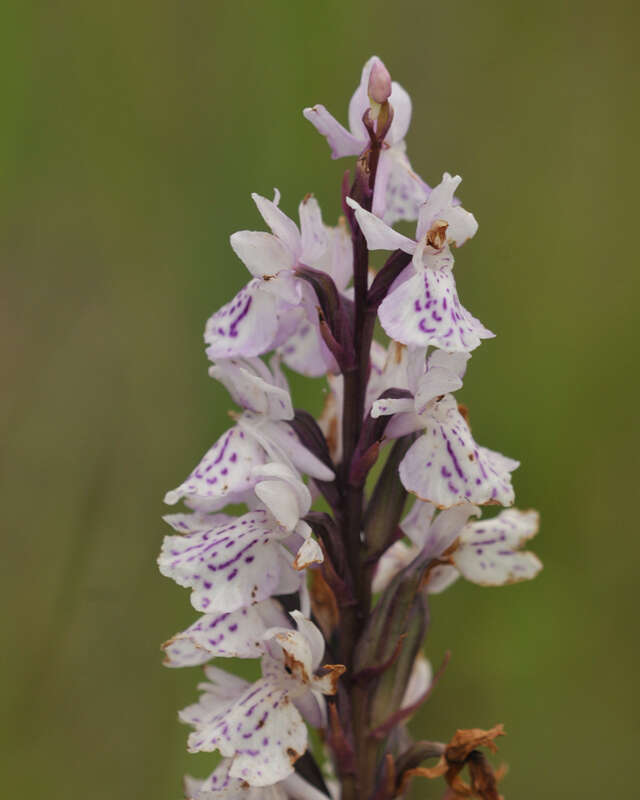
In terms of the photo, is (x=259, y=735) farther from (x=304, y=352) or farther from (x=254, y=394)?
(x=304, y=352)

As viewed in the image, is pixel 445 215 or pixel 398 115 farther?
pixel 398 115

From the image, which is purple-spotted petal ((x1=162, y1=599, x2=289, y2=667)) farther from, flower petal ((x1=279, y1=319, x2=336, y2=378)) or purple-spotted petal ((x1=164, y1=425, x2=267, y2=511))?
flower petal ((x1=279, y1=319, x2=336, y2=378))

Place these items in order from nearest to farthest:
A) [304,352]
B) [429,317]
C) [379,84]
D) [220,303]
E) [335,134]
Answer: [429,317] < [379,84] < [335,134] < [304,352] < [220,303]

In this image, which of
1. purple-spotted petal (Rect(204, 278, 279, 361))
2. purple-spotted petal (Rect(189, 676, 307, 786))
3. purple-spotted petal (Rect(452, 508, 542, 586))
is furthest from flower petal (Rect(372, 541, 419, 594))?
purple-spotted petal (Rect(204, 278, 279, 361))

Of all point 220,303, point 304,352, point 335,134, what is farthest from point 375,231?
point 220,303

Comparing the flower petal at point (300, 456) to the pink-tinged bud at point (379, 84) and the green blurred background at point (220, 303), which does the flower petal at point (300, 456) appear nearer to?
the pink-tinged bud at point (379, 84)

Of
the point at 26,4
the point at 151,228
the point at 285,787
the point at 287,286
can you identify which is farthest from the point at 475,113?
the point at 285,787
